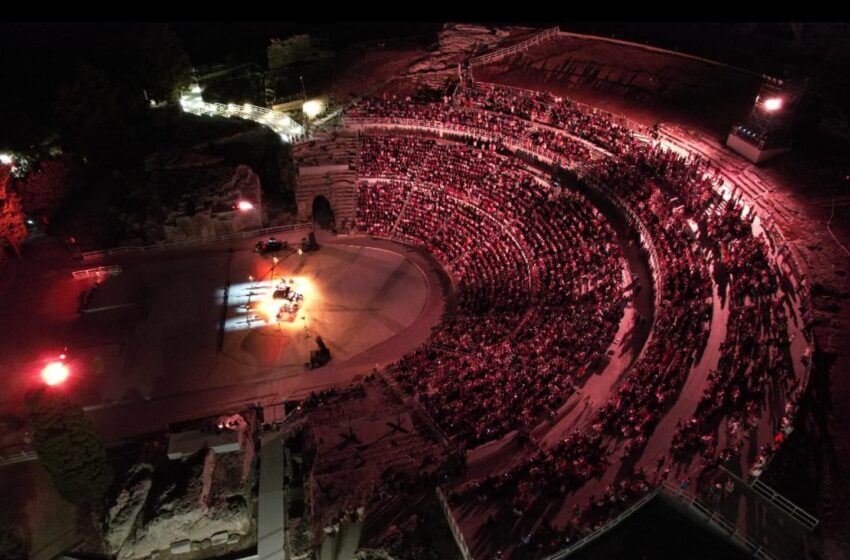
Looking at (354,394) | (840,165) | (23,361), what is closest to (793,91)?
(840,165)

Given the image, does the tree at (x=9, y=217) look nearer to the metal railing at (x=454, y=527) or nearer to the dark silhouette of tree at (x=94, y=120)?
the dark silhouette of tree at (x=94, y=120)

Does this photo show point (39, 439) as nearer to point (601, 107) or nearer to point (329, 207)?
point (329, 207)

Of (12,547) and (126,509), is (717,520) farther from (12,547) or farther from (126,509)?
(12,547)

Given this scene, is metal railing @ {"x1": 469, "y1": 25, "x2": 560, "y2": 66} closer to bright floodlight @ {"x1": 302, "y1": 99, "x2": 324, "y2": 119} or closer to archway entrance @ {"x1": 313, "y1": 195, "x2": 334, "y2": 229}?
bright floodlight @ {"x1": 302, "y1": 99, "x2": 324, "y2": 119}

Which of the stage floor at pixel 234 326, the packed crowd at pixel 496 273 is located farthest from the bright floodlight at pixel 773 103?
the stage floor at pixel 234 326

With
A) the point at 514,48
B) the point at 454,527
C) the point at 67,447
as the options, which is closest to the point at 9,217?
the point at 67,447
